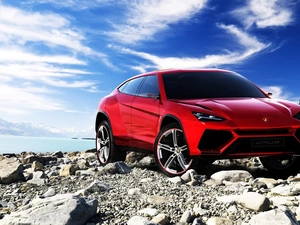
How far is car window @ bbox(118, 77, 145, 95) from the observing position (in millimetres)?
7385

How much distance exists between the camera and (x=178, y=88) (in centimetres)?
651

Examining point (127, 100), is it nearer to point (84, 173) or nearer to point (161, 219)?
point (84, 173)

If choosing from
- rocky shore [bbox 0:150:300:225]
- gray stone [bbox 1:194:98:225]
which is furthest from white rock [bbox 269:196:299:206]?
gray stone [bbox 1:194:98:225]

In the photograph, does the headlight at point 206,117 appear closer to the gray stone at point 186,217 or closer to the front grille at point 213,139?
the front grille at point 213,139

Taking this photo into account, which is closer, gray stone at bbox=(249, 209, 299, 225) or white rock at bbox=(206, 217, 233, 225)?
gray stone at bbox=(249, 209, 299, 225)

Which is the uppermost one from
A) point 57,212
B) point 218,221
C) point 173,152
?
point 173,152

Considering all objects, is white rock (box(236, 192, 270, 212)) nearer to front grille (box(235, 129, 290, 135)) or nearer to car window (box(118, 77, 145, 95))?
front grille (box(235, 129, 290, 135))

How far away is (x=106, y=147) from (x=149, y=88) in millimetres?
1795

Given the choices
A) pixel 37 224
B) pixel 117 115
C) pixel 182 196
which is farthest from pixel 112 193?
pixel 117 115

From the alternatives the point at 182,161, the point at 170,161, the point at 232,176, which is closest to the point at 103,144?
the point at 170,161

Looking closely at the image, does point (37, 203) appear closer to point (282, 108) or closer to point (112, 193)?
point (112, 193)

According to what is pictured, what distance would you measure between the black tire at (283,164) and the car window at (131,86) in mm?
2466

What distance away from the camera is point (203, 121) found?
5.43 meters

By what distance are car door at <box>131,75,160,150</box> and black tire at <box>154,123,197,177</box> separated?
371 millimetres
